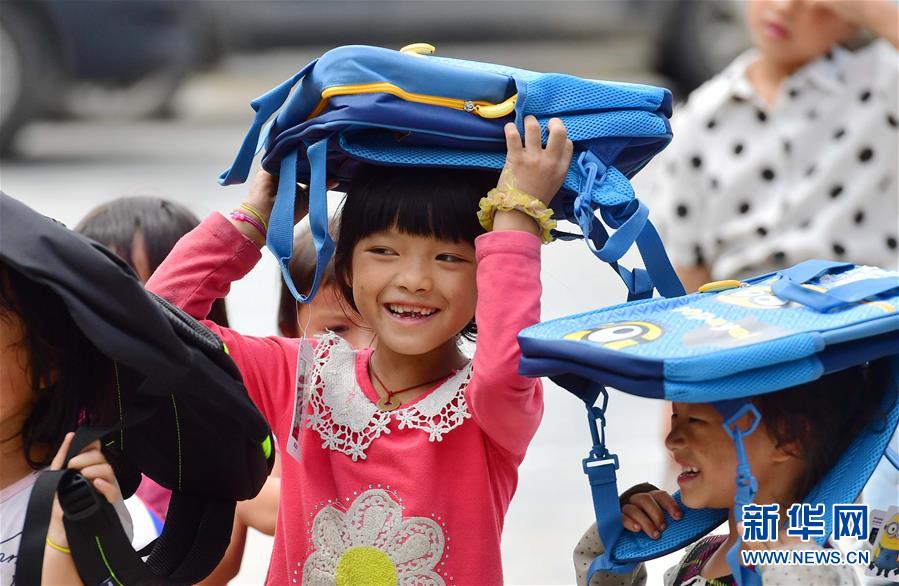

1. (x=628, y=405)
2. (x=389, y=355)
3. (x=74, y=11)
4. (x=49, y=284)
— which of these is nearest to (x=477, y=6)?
(x=74, y=11)

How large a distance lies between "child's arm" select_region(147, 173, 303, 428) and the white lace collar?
0.07m

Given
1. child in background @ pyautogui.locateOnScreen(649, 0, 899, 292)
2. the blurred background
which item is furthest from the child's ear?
the blurred background

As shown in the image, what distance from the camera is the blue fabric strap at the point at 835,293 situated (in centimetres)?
198

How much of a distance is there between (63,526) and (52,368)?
284 millimetres

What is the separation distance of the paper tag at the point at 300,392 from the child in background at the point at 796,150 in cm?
178

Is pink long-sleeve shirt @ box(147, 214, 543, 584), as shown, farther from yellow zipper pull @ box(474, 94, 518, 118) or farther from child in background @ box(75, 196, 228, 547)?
child in background @ box(75, 196, 228, 547)

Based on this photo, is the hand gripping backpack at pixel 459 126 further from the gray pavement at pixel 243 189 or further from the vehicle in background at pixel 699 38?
the vehicle in background at pixel 699 38

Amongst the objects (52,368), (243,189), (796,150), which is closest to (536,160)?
(52,368)

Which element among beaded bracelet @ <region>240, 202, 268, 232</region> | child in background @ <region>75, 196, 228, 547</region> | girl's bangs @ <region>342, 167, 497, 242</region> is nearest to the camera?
girl's bangs @ <region>342, 167, 497, 242</region>

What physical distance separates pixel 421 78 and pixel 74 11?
679 cm

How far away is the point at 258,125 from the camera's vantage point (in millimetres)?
2359

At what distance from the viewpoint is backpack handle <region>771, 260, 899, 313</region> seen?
6.51 ft

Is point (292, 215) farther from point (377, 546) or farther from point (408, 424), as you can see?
point (377, 546)

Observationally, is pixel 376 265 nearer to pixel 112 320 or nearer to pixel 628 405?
pixel 112 320
